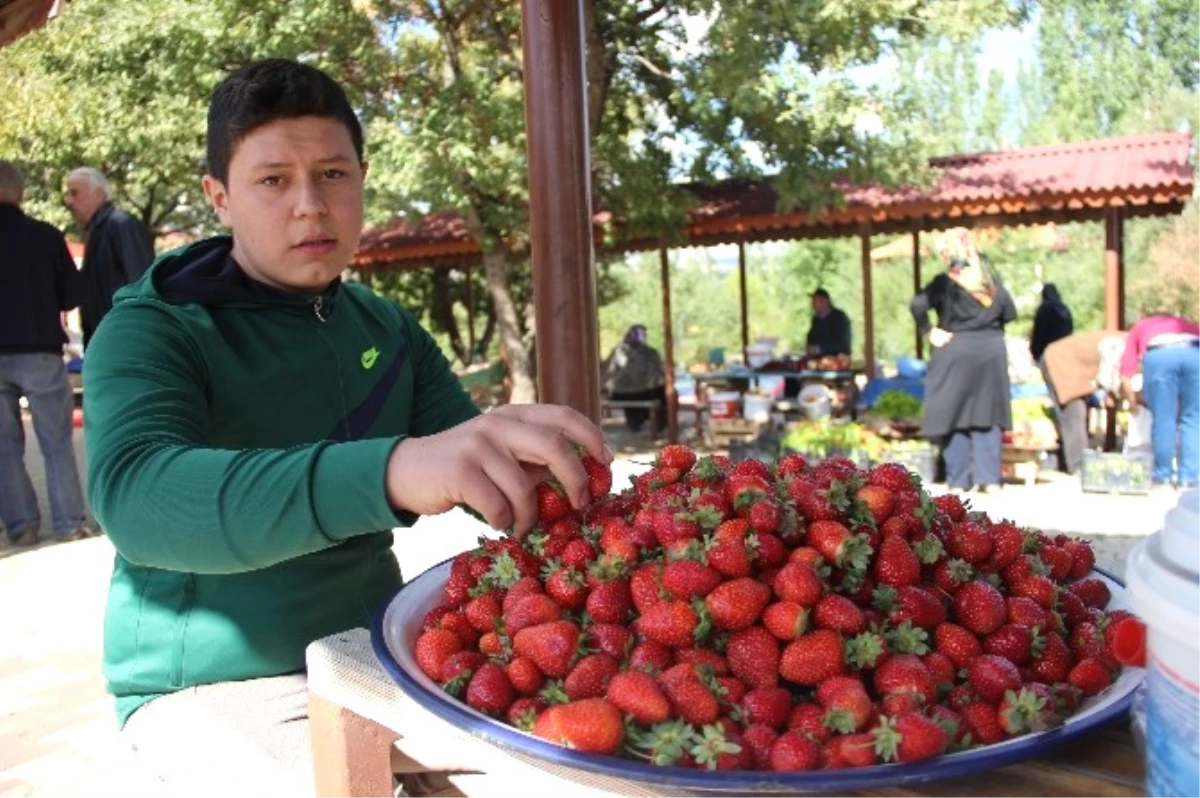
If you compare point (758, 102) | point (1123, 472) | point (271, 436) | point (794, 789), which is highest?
point (758, 102)

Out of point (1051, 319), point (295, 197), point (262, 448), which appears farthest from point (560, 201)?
point (1051, 319)

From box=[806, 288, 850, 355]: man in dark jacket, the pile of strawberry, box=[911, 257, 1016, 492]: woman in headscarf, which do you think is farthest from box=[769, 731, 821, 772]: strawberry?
box=[806, 288, 850, 355]: man in dark jacket

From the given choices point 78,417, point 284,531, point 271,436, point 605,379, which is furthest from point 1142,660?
point 78,417

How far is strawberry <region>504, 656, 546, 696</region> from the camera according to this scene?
3.98 feet

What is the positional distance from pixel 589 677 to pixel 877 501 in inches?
18.2

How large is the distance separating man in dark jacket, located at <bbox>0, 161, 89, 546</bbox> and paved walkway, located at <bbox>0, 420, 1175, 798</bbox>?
0.30m

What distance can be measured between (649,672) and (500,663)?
22cm

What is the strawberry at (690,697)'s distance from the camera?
3.54 feet

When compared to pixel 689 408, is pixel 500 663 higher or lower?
higher

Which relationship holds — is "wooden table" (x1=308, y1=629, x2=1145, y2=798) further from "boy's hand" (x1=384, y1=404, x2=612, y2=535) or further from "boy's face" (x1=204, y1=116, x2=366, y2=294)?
"boy's face" (x1=204, y1=116, x2=366, y2=294)

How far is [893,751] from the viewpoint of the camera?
3.24 ft

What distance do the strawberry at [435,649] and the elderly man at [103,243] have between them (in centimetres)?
540

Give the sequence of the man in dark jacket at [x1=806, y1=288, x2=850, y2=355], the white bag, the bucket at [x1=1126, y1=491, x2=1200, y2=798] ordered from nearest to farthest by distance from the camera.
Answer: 1. the bucket at [x1=1126, y1=491, x2=1200, y2=798]
2. the white bag
3. the man in dark jacket at [x1=806, y1=288, x2=850, y2=355]

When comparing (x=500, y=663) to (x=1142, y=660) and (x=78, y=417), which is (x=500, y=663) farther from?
(x=78, y=417)
